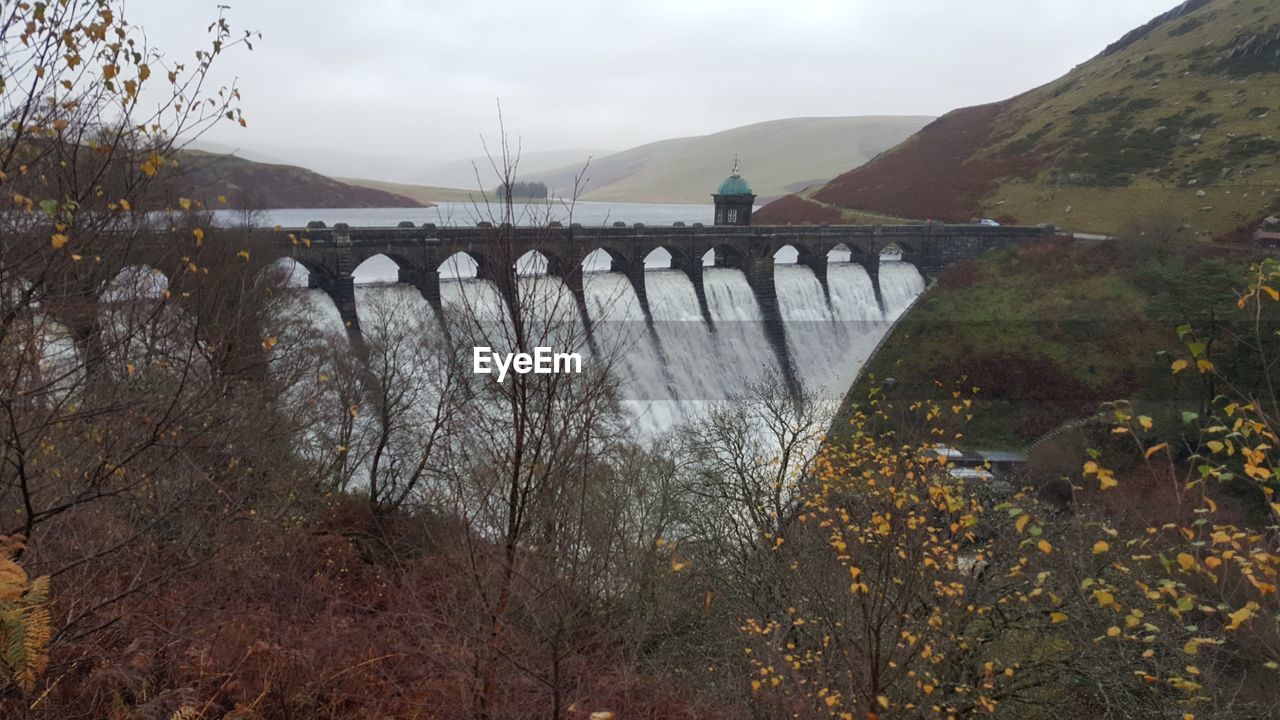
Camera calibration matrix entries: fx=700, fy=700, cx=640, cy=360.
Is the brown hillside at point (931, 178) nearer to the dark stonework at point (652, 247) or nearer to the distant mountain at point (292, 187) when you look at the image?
the dark stonework at point (652, 247)

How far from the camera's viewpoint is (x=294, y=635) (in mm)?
10547

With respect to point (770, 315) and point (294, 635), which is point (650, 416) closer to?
point (770, 315)

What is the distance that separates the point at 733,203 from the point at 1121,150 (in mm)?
46181

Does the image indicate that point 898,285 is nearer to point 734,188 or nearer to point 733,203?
point 733,203

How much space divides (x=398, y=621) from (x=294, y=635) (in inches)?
88.0

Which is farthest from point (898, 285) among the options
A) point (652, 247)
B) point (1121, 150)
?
point (1121, 150)

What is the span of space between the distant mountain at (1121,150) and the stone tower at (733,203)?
1748 cm

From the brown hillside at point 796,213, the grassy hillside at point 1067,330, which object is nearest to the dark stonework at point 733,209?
the grassy hillside at point 1067,330

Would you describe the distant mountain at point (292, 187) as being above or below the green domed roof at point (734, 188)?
above

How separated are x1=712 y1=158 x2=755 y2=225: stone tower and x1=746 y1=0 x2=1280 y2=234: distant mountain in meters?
17.5

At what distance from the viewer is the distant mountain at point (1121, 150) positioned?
206 feet

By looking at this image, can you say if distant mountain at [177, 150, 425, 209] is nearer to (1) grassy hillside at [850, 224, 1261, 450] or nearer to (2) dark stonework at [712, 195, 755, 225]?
(2) dark stonework at [712, 195, 755, 225]

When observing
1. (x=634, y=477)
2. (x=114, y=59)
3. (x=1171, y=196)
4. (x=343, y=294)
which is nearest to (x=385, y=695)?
(x=114, y=59)

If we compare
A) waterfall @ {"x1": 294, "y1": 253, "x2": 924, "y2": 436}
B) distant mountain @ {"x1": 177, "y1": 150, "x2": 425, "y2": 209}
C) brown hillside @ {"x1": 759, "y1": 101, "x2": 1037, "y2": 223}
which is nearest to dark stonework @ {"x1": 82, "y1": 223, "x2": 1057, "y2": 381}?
waterfall @ {"x1": 294, "y1": 253, "x2": 924, "y2": 436}
